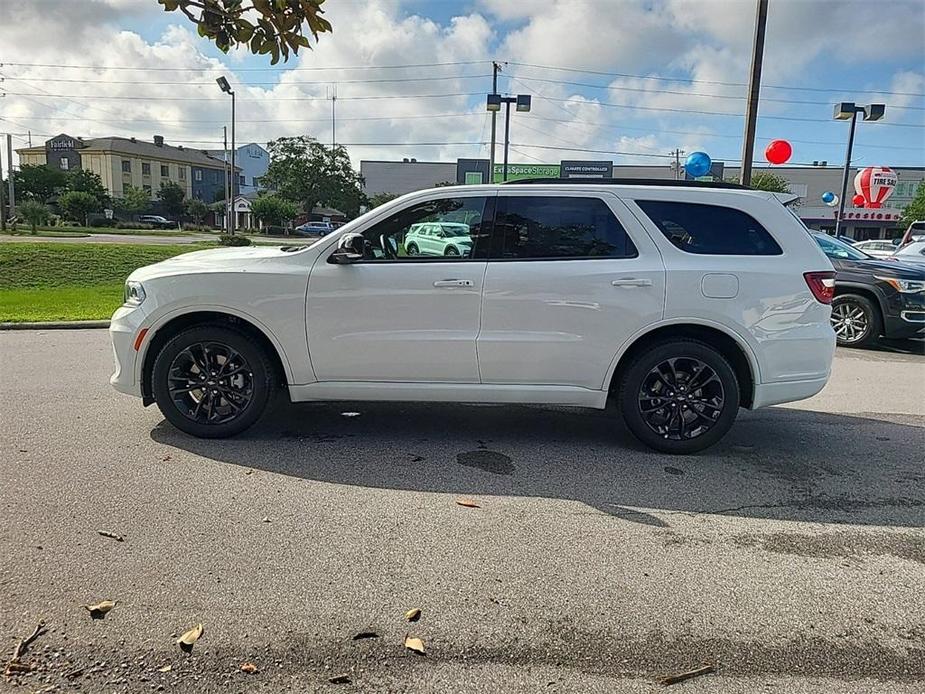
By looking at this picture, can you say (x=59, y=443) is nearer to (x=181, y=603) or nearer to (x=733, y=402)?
(x=181, y=603)

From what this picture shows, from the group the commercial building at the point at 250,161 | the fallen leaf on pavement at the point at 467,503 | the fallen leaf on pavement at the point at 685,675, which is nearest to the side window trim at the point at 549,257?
the fallen leaf on pavement at the point at 467,503

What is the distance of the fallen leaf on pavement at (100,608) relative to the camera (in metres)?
2.87

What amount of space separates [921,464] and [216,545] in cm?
478

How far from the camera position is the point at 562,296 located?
15.6 feet

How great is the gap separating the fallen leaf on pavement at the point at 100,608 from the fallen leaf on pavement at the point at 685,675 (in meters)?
2.23

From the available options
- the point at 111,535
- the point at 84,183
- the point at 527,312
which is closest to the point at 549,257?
the point at 527,312

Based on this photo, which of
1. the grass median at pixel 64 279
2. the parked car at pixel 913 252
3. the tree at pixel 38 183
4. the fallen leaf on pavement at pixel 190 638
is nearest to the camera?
the fallen leaf on pavement at pixel 190 638

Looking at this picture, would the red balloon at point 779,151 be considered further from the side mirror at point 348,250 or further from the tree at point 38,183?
the tree at point 38,183

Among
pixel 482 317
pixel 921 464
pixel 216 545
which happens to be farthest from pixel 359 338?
pixel 921 464

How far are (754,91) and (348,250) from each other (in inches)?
359

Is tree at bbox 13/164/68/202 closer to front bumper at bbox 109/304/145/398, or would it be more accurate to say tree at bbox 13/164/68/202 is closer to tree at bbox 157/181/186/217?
tree at bbox 157/181/186/217

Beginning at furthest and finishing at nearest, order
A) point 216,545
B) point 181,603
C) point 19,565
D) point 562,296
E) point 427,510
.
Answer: point 562,296, point 427,510, point 216,545, point 19,565, point 181,603

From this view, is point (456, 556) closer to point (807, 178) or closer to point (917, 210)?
point (917, 210)

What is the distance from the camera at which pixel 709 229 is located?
4918mm
